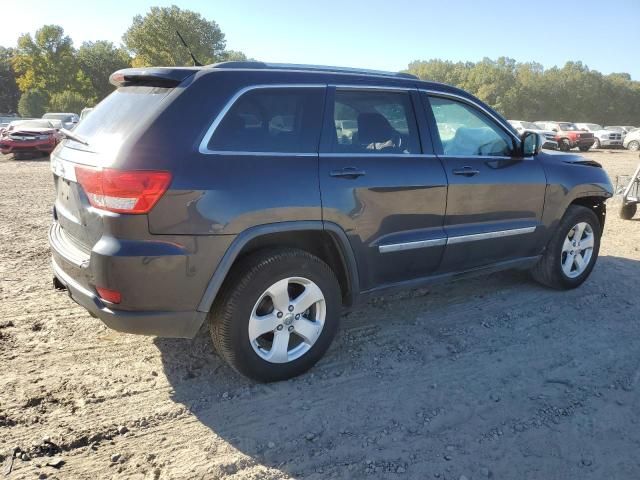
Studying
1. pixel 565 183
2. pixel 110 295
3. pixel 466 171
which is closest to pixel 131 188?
pixel 110 295

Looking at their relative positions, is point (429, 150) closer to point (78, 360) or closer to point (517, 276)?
point (517, 276)

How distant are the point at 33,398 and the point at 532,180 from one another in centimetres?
401

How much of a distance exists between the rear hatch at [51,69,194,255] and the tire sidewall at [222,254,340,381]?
32.8 inches

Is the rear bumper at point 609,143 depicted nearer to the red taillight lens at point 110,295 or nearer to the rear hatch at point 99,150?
the rear hatch at point 99,150

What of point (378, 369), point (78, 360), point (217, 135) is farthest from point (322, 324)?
point (78, 360)

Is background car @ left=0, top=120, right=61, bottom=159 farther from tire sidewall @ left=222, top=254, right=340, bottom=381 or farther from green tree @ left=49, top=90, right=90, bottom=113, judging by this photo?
green tree @ left=49, top=90, right=90, bottom=113

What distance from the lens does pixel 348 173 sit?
3.23 meters

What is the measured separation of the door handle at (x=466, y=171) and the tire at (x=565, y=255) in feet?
4.32

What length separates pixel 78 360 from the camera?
133 inches

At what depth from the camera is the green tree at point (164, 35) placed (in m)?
56.1

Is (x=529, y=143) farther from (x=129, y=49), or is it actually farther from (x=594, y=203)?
(x=129, y=49)

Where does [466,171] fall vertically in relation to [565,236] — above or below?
above

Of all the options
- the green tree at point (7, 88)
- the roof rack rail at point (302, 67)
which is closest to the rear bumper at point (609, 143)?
the roof rack rail at point (302, 67)

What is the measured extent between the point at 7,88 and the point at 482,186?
8536cm
